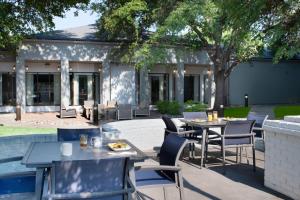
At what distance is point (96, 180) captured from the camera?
365cm

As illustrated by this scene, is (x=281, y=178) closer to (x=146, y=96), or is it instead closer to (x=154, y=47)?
(x=154, y=47)

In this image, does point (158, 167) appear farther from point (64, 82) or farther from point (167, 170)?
point (64, 82)

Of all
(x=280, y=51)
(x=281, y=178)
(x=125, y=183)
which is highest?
(x=280, y=51)

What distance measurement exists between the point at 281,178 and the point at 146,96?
1904cm

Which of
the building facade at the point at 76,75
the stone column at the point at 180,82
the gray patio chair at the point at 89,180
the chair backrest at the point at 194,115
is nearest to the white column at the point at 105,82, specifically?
the building facade at the point at 76,75

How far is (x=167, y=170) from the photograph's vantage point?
450cm

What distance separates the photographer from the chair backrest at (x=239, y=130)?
716 centimetres

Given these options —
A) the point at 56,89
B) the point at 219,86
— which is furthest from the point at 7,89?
the point at 219,86

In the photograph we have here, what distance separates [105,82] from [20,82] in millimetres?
4876

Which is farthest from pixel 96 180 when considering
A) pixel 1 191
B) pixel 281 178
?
pixel 281 178

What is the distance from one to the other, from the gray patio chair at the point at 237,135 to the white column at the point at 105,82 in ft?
53.4

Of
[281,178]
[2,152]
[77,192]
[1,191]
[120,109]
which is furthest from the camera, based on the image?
[120,109]

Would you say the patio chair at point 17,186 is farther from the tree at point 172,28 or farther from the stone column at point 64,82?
the stone column at point 64,82

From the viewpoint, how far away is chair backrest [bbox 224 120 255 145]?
716 centimetres
